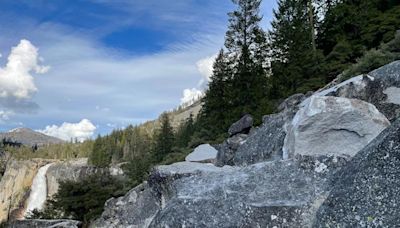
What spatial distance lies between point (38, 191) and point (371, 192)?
A: 112 m

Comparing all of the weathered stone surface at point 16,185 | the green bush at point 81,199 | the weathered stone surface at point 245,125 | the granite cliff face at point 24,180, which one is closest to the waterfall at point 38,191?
the granite cliff face at point 24,180

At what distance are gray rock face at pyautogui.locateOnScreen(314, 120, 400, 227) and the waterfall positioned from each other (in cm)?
9677

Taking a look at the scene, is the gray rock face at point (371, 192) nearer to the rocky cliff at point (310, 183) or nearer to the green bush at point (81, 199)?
the rocky cliff at point (310, 183)

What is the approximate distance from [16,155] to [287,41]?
6835 inches

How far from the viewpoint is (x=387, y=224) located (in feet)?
12.2

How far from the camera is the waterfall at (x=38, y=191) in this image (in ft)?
323

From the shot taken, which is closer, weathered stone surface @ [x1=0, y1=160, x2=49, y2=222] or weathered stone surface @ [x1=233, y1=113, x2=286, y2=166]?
weathered stone surface @ [x1=233, y1=113, x2=286, y2=166]

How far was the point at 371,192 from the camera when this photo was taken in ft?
12.9

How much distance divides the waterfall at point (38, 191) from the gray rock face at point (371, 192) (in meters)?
96.8

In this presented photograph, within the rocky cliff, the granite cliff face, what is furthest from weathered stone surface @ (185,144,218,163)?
the granite cliff face

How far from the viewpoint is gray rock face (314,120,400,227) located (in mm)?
3814

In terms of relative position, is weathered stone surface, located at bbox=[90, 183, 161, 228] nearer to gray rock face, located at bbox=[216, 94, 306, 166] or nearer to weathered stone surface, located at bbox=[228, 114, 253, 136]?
gray rock face, located at bbox=[216, 94, 306, 166]

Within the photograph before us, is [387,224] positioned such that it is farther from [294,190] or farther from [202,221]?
[202,221]

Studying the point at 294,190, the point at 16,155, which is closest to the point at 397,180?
the point at 294,190
